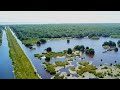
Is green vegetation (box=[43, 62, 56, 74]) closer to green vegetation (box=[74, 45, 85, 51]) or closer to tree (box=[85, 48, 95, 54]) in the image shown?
tree (box=[85, 48, 95, 54])

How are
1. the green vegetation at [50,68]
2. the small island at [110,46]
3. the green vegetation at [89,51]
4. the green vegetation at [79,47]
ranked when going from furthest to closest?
the small island at [110,46] < the green vegetation at [79,47] < the green vegetation at [89,51] < the green vegetation at [50,68]

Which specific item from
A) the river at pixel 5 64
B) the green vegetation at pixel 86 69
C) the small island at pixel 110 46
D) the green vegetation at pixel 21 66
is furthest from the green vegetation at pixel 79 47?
the river at pixel 5 64

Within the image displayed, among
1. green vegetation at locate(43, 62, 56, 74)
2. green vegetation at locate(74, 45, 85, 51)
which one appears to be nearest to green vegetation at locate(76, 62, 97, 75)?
green vegetation at locate(43, 62, 56, 74)

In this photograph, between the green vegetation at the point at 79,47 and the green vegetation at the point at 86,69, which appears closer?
the green vegetation at the point at 86,69

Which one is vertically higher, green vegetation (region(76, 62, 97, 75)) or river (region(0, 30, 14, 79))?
river (region(0, 30, 14, 79))

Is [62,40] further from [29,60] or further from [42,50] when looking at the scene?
[29,60]

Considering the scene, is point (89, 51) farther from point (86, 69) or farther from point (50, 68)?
point (50, 68)

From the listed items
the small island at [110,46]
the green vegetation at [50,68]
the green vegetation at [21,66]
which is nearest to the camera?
the green vegetation at [21,66]

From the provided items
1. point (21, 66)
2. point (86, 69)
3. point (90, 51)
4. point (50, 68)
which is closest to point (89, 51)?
point (90, 51)

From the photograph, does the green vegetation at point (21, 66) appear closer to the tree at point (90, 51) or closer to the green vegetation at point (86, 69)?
the green vegetation at point (86, 69)
